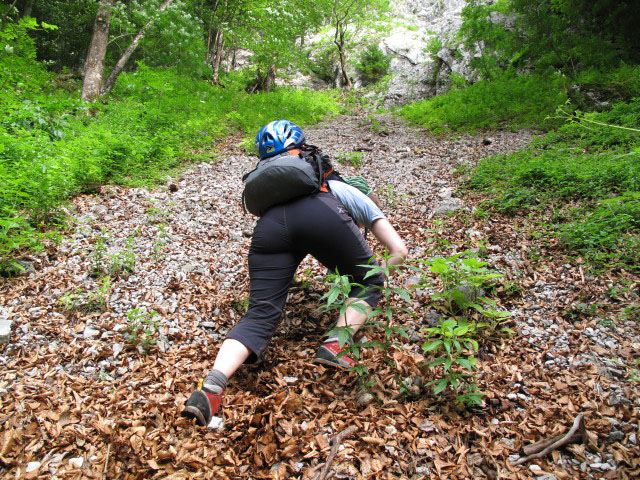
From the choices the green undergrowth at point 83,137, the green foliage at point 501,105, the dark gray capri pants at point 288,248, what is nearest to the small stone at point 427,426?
the dark gray capri pants at point 288,248

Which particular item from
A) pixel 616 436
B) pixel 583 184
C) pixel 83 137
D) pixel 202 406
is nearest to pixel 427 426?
A: pixel 616 436

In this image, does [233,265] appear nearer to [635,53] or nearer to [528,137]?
[528,137]

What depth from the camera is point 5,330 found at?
287 cm

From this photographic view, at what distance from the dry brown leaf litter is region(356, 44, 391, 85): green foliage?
22.7 m

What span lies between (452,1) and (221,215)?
34360 mm

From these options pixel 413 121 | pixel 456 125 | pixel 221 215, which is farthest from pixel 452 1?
pixel 221 215

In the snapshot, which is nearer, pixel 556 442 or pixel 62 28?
pixel 556 442

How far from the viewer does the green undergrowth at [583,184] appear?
11.8 ft

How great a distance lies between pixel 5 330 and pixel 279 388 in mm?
2410

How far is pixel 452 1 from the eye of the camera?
29641 millimetres

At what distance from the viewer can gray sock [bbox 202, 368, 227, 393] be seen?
2.36m

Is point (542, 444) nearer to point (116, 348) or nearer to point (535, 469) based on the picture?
point (535, 469)

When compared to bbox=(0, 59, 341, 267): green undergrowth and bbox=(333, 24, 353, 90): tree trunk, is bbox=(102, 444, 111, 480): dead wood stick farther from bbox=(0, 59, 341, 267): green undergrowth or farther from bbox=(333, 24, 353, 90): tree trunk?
bbox=(333, 24, 353, 90): tree trunk

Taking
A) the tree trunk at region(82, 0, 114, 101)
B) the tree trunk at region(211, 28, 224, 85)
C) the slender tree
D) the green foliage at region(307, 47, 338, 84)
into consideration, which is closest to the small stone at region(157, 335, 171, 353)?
the tree trunk at region(82, 0, 114, 101)
